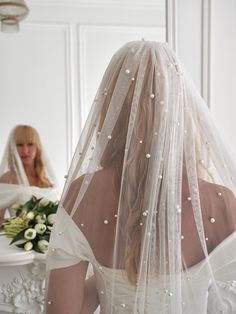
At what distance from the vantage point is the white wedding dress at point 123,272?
2.15 ft

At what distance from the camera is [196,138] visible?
2.24ft

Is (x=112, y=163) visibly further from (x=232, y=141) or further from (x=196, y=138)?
(x=232, y=141)

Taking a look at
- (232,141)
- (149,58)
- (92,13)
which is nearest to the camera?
(149,58)

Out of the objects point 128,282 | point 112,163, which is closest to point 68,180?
point 112,163

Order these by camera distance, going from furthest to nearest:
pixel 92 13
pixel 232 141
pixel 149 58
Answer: pixel 232 141
pixel 92 13
pixel 149 58

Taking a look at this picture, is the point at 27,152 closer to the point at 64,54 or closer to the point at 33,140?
the point at 33,140

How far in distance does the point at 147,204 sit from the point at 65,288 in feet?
0.77

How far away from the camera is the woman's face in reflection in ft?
4.10

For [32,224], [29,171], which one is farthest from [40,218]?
[29,171]

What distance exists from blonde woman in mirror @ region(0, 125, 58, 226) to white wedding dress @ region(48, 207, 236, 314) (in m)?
0.60

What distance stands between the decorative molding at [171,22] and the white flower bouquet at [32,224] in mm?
720

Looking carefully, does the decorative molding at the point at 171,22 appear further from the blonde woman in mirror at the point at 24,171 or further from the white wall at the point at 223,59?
the blonde woman in mirror at the point at 24,171

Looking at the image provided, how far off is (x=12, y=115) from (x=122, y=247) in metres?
0.72

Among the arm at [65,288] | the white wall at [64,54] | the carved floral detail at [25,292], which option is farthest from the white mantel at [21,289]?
the arm at [65,288]
